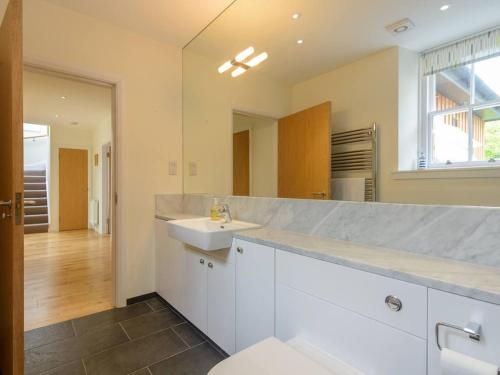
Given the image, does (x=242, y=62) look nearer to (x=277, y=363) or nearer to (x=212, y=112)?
(x=212, y=112)

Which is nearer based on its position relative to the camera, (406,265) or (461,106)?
(406,265)

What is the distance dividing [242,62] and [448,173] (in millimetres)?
1700

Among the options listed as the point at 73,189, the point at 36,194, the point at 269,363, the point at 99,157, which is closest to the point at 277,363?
the point at 269,363

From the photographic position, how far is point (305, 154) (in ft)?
5.38

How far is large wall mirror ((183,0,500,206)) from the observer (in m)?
1.02

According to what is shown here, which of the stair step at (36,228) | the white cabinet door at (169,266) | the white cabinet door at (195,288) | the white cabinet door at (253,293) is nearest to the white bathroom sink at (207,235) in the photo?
the white cabinet door at (253,293)

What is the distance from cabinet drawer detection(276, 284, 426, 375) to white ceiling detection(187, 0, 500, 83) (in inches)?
45.2

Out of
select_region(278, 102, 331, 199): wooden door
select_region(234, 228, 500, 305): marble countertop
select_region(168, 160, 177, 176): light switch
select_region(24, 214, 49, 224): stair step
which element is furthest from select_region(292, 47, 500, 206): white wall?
select_region(24, 214, 49, 224): stair step

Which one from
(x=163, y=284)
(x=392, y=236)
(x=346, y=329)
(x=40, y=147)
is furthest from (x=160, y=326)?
(x=40, y=147)

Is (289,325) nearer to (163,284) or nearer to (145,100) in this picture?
(163,284)

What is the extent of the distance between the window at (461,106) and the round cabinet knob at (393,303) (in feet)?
1.97

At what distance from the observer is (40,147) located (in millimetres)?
7539

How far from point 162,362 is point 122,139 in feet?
5.66

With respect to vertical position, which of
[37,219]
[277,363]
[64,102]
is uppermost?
[64,102]
